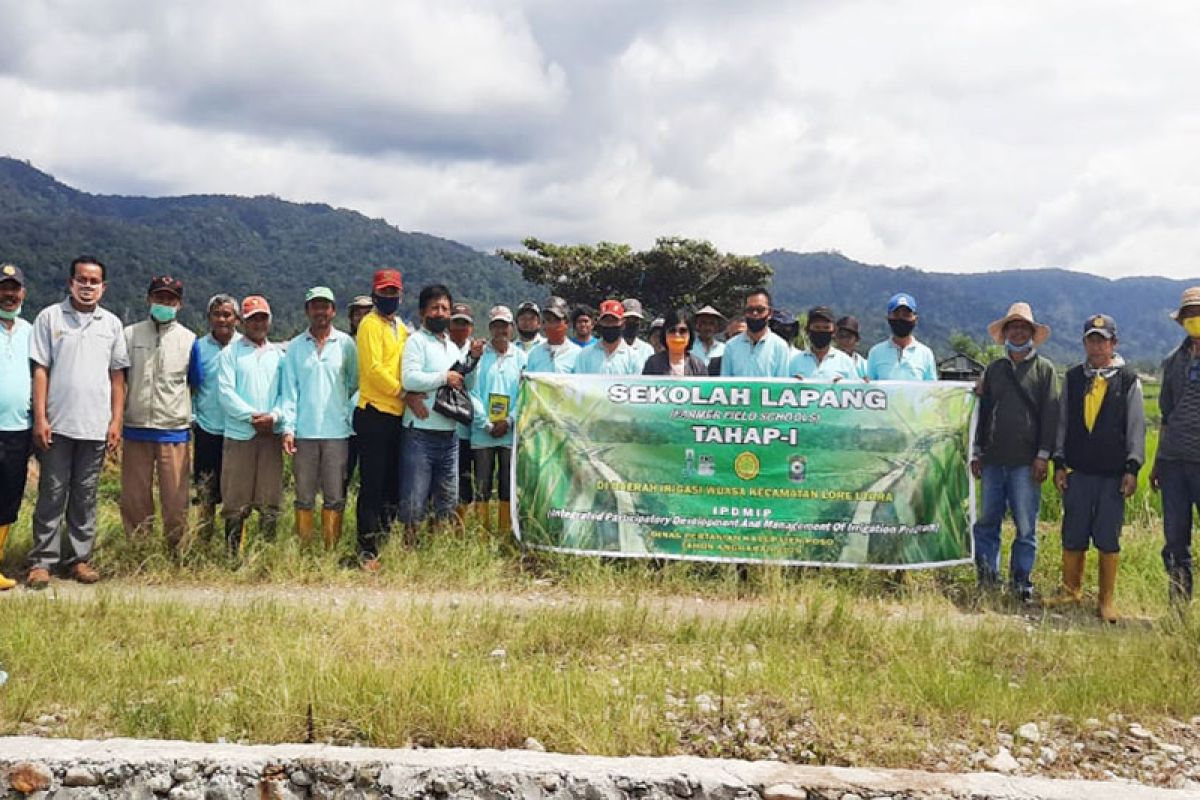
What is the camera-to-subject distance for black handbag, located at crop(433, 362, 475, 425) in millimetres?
6164

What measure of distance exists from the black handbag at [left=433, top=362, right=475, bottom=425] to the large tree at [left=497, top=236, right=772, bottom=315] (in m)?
21.4

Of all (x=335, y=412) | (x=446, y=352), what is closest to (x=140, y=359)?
(x=335, y=412)

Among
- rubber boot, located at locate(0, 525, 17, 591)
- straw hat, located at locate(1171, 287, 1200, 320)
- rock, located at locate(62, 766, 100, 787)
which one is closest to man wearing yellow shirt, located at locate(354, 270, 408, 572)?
rubber boot, located at locate(0, 525, 17, 591)

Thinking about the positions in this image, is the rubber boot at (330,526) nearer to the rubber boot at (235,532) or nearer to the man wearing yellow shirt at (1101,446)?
the rubber boot at (235,532)

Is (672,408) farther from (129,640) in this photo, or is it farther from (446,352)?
(129,640)

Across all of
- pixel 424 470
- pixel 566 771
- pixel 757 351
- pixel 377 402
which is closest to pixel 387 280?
pixel 377 402

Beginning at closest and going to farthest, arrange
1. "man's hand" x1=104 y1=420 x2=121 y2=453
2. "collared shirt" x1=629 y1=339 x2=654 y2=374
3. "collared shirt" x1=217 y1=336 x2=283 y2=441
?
"man's hand" x1=104 y1=420 x2=121 y2=453 → "collared shirt" x1=217 y1=336 x2=283 y2=441 → "collared shirt" x1=629 y1=339 x2=654 y2=374

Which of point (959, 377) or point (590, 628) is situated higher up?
point (959, 377)

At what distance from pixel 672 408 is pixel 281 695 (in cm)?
337

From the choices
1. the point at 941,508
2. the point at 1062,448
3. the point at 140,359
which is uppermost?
the point at 140,359

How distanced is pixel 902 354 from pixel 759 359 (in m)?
1.02

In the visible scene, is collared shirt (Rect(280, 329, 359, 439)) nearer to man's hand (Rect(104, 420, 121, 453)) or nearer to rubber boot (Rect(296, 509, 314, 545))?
rubber boot (Rect(296, 509, 314, 545))

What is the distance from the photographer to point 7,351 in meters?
5.52

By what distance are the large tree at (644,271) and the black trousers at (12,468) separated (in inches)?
872
